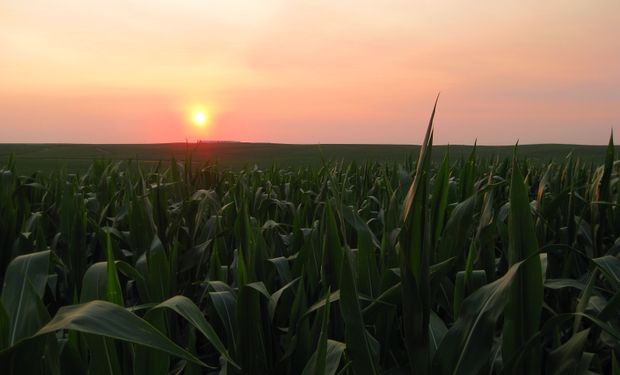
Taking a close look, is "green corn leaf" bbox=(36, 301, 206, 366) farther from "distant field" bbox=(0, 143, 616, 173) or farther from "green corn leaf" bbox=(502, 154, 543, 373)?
"distant field" bbox=(0, 143, 616, 173)

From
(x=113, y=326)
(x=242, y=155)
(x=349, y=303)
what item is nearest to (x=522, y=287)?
(x=349, y=303)

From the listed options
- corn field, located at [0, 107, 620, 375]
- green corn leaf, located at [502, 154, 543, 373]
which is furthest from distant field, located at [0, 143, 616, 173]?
green corn leaf, located at [502, 154, 543, 373]

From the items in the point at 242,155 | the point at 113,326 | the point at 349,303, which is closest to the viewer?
the point at 113,326

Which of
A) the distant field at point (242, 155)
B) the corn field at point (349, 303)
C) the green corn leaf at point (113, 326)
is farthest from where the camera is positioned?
the distant field at point (242, 155)

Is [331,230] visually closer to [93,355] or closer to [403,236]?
[403,236]

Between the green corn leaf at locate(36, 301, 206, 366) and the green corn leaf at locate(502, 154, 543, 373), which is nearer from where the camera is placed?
the green corn leaf at locate(36, 301, 206, 366)

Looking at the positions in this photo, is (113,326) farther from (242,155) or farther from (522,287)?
(242,155)

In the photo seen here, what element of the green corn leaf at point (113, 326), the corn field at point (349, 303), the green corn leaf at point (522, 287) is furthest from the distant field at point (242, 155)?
the green corn leaf at point (113, 326)

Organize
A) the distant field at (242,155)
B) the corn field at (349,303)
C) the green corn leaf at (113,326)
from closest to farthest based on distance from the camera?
the green corn leaf at (113,326), the corn field at (349,303), the distant field at (242,155)

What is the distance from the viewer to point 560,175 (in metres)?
3.11

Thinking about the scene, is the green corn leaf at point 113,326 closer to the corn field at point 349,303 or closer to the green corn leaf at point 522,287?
the corn field at point 349,303

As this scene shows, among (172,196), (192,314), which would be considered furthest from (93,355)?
(172,196)

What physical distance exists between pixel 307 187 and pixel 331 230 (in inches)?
126

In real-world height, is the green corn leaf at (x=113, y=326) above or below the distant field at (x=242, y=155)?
above
